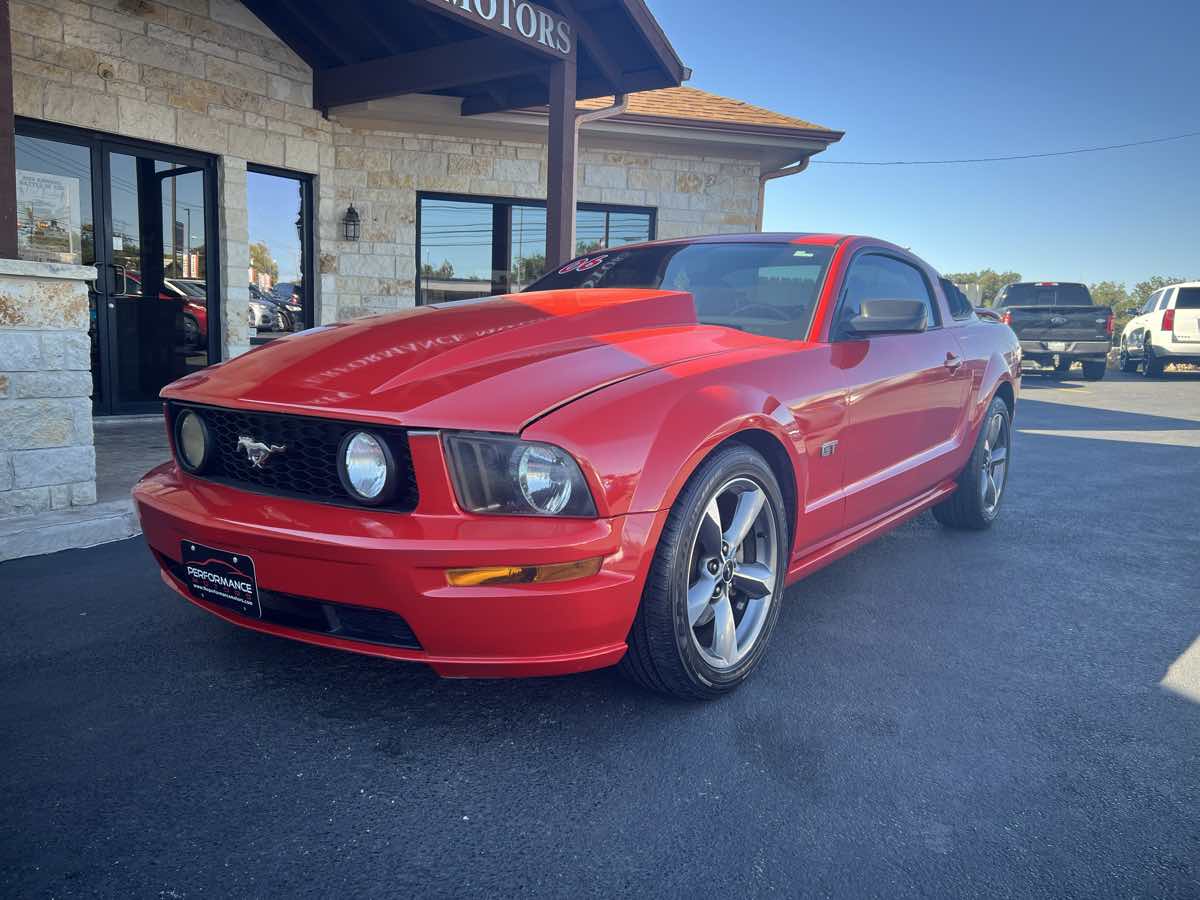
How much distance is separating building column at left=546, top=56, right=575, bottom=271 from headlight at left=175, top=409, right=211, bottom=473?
15.6ft

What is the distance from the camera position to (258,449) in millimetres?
2322

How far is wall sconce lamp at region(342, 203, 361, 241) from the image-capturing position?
9.41 meters

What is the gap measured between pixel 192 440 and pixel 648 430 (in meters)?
1.40

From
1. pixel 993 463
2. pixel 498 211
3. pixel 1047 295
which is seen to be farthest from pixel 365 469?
pixel 1047 295

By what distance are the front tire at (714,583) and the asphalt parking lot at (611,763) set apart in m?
0.13

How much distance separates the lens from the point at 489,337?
8.46 feet

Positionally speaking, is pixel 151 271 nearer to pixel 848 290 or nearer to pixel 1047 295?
pixel 848 290

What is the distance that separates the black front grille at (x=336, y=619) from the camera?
2097mm

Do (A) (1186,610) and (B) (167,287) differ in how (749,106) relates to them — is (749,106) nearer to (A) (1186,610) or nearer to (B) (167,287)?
(B) (167,287)

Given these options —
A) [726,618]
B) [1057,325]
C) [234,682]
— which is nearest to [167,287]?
[234,682]

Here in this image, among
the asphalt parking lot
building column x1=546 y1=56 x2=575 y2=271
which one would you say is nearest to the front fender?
the asphalt parking lot

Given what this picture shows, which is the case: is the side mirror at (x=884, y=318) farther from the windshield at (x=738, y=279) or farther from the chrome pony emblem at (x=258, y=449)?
the chrome pony emblem at (x=258, y=449)

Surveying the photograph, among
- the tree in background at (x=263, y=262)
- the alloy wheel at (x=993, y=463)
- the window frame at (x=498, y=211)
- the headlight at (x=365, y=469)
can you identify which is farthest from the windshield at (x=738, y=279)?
the window frame at (x=498, y=211)

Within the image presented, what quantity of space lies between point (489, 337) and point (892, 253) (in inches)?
86.6
